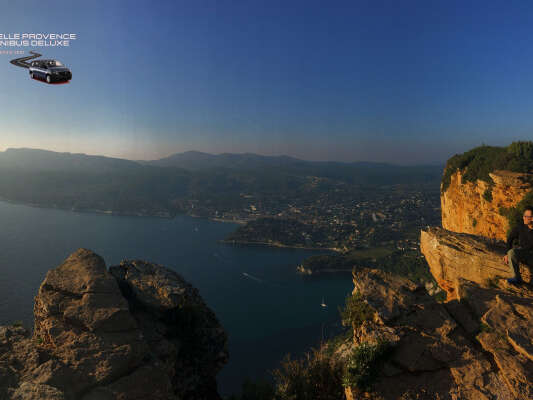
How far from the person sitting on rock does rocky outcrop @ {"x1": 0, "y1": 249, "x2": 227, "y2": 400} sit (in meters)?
7.98

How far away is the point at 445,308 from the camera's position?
20.8 ft

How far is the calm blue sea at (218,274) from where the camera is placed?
1804 inches

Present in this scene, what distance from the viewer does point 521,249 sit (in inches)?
269

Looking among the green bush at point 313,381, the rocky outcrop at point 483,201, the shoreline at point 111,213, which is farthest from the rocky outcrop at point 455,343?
the shoreline at point 111,213

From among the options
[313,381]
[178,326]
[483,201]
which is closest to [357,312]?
[313,381]

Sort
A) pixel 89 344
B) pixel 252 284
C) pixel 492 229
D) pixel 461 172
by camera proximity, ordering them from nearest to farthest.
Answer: pixel 89 344 < pixel 492 229 < pixel 461 172 < pixel 252 284

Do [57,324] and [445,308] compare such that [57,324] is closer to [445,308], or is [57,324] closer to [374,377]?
[374,377]

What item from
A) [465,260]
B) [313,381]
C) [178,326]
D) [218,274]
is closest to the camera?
[313,381]

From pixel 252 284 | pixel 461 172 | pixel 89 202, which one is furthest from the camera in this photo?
pixel 89 202

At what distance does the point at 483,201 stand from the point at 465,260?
9.20m

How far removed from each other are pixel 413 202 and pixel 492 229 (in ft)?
444

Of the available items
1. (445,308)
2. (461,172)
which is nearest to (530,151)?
(461,172)

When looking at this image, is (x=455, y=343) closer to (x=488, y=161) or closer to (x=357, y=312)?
(x=357, y=312)

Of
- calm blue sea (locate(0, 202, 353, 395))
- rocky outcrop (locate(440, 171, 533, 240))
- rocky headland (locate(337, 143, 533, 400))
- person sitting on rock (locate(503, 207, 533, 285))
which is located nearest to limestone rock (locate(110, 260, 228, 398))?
rocky headland (locate(337, 143, 533, 400))
